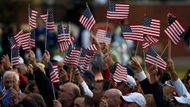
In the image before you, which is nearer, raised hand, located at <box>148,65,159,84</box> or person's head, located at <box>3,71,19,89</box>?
raised hand, located at <box>148,65,159,84</box>

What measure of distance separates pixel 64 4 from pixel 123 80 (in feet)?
109

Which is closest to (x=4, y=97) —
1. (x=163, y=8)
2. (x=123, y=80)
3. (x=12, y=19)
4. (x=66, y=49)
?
(x=123, y=80)

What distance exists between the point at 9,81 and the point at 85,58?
6.77 feet

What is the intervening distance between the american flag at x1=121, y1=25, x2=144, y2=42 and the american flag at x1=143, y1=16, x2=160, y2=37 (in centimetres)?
11

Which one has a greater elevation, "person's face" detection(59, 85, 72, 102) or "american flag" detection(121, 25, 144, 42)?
"american flag" detection(121, 25, 144, 42)

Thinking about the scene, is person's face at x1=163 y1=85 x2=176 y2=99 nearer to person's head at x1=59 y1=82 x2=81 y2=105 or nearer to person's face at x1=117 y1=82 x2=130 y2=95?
person's face at x1=117 y1=82 x2=130 y2=95

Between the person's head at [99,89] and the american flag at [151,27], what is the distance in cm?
118

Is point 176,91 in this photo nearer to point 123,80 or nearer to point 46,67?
point 123,80

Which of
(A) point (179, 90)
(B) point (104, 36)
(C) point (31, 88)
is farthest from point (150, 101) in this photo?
(B) point (104, 36)

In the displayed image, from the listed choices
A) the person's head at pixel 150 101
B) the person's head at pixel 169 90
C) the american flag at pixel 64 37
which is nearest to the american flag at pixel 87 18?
the american flag at pixel 64 37

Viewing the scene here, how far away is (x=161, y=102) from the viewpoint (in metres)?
15.6

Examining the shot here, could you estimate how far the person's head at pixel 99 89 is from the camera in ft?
56.9

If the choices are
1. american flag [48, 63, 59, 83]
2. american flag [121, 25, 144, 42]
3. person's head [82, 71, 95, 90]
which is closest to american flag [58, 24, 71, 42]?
person's head [82, 71, 95, 90]

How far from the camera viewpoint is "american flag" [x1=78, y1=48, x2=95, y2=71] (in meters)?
19.4
